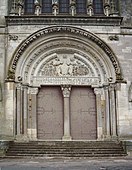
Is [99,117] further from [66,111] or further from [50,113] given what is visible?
[50,113]

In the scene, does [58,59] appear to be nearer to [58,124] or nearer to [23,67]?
[23,67]

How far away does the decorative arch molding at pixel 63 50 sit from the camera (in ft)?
55.7

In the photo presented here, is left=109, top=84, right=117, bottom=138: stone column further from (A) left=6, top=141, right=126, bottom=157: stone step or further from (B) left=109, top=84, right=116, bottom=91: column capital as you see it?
(A) left=6, top=141, right=126, bottom=157: stone step

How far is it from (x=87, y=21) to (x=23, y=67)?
4170mm

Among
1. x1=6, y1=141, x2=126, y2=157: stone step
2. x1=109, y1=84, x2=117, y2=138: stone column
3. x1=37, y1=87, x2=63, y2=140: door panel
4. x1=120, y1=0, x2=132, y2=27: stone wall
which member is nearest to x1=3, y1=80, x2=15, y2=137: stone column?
x1=6, y1=141, x2=126, y2=157: stone step

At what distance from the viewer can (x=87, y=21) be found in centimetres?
1744

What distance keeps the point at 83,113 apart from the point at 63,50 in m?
3.60

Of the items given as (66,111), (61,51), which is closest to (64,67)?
(61,51)

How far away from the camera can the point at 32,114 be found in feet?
56.3

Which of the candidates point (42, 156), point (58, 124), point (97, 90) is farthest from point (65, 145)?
point (97, 90)

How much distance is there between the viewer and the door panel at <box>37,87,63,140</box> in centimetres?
1739

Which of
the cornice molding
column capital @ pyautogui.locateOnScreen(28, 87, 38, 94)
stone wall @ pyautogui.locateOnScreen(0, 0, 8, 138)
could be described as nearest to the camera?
stone wall @ pyautogui.locateOnScreen(0, 0, 8, 138)

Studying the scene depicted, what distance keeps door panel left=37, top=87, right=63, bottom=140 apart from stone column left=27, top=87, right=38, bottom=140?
327 millimetres

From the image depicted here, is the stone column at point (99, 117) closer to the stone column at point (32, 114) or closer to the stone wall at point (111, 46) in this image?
the stone wall at point (111, 46)
